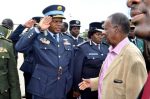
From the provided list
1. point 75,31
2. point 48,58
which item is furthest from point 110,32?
point 75,31

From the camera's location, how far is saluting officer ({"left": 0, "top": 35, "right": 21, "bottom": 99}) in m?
4.38

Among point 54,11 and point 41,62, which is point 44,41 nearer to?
point 41,62

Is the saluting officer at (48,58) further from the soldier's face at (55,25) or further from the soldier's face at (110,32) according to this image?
the soldier's face at (110,32)

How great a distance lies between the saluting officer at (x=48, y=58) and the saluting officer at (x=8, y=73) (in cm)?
29

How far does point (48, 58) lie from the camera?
4.70 metres

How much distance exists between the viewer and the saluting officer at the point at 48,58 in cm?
470

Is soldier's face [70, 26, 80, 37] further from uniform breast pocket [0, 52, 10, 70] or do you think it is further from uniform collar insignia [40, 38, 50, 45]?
uniform breast pocket [0, 52, 10, 70]

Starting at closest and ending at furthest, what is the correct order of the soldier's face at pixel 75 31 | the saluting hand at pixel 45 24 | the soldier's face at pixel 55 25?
the saluting hand at pixel 45 24 < the soldier's face at pixel 55 25 < the soldier's face at pixel 75 31

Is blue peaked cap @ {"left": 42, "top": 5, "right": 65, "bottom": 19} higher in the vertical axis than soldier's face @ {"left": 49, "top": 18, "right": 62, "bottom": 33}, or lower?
higher

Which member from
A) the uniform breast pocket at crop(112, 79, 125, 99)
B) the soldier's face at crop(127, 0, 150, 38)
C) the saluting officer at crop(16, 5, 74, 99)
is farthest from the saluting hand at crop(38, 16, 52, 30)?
the soldier's face at crop(127, 0, 150, 38)

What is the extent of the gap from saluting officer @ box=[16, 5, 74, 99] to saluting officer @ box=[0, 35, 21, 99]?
0.29m

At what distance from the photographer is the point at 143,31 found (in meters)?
1.53

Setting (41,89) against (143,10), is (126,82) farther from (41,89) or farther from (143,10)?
(143,10)

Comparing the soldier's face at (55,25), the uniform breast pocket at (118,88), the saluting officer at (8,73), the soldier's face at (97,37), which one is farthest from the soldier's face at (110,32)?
the soldier's face at (97,37)
